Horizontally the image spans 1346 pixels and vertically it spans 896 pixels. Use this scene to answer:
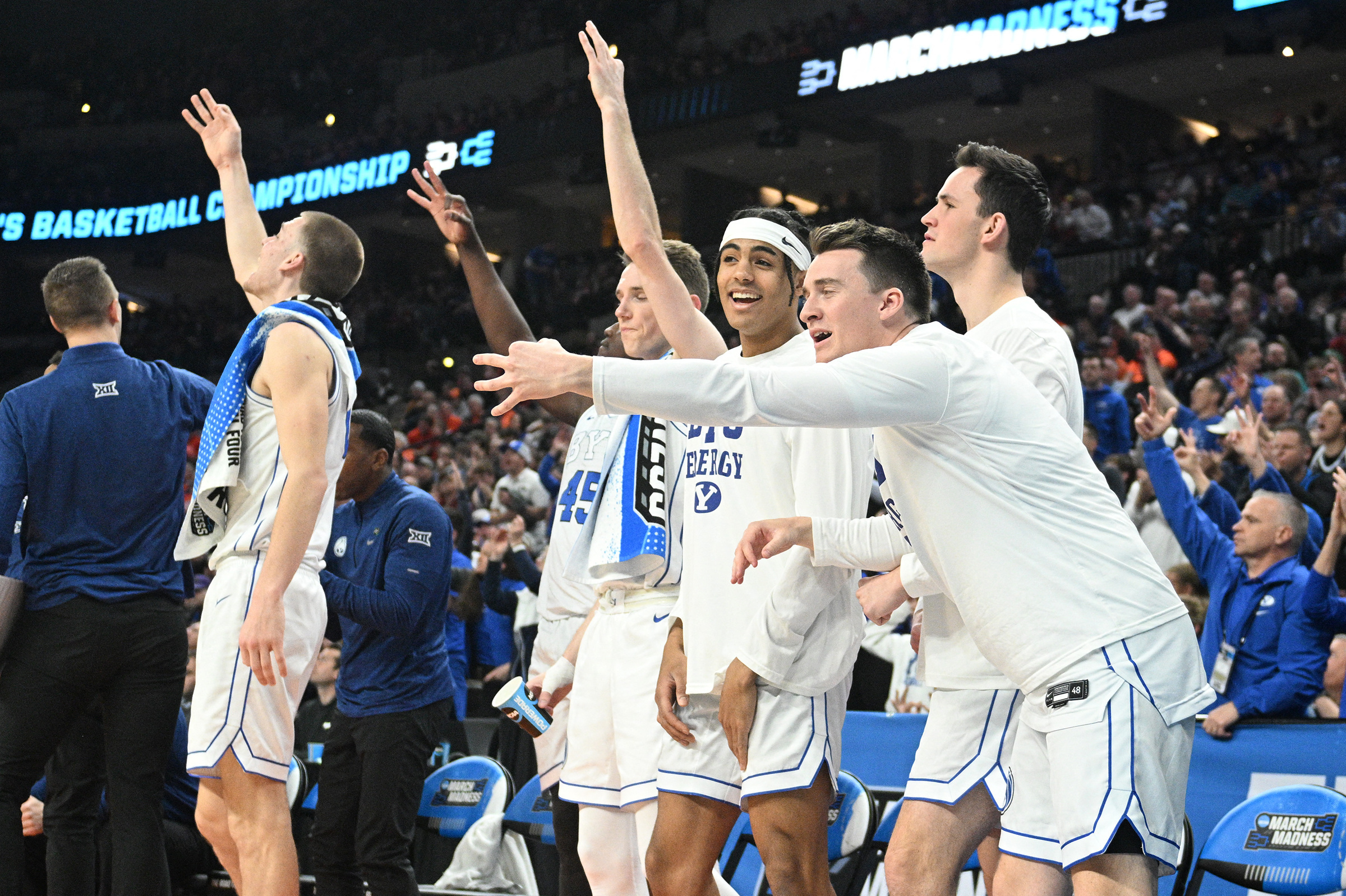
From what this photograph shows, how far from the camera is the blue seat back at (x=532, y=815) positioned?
5820mm

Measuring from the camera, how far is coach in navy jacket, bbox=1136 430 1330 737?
5.39 m

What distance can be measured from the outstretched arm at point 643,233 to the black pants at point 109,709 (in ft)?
6.29

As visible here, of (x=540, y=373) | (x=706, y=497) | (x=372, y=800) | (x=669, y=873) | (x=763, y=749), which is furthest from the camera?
(x=372, y=800)

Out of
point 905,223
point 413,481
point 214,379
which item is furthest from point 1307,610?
point 214,379

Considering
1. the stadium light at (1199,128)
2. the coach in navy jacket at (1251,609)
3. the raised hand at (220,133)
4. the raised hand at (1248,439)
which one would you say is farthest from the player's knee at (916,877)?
the stadium light at (1199,128)

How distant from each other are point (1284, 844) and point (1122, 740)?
198 centimetres

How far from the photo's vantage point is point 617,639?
3.86m

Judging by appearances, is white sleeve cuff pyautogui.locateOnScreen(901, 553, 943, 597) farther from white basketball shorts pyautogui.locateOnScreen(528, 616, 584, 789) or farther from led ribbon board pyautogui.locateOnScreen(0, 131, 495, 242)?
led ribbon board pyautogui.locateOnScreen(0, 131, 495, 242)

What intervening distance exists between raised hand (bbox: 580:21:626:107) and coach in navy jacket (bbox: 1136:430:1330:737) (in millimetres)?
2536

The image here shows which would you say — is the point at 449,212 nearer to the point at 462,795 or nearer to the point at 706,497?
the point at 706,497

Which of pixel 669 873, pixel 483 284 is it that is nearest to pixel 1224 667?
pixel 669 873

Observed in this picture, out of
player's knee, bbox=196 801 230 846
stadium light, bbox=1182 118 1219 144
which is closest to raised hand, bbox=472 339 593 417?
player's knee, bbox=196 801 230 846

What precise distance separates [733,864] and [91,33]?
105 feet

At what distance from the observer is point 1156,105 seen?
22.7m
